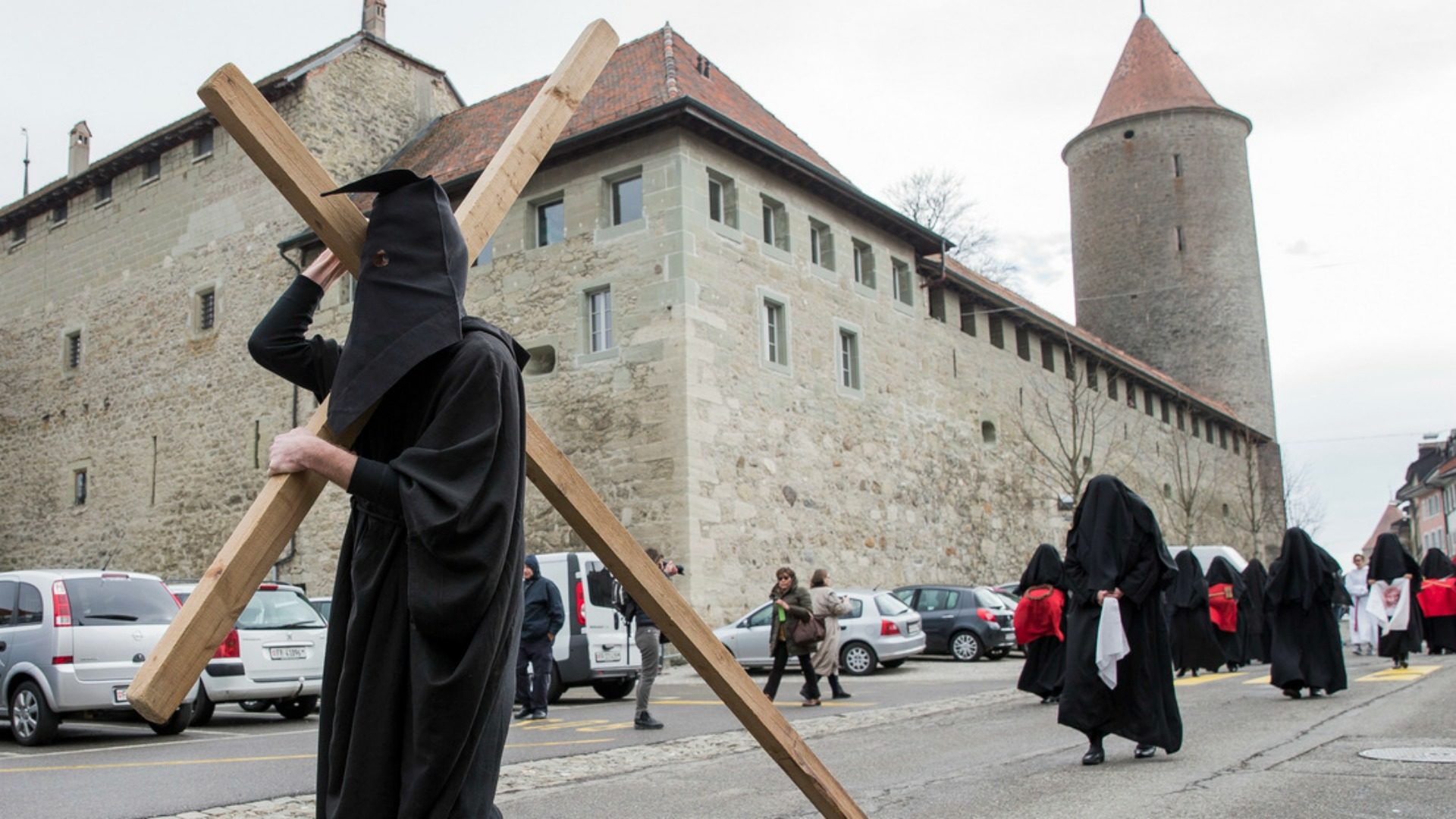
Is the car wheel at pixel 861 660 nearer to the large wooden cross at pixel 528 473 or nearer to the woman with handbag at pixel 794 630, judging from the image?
the woman with handbag at pixel 794 630

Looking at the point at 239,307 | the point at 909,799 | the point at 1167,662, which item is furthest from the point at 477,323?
the point at 239,307

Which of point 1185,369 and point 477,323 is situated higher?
point 1185,369

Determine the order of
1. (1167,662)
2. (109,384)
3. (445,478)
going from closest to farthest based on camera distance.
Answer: (445,478)
(1167,662)
(109,384)

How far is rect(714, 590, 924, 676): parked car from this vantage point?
20.5 meters

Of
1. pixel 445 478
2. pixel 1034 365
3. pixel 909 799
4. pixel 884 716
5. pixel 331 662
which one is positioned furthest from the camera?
pixel 1034 365

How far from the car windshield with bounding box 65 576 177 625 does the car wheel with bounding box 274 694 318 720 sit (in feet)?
7.81

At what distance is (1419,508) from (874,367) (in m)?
74.5

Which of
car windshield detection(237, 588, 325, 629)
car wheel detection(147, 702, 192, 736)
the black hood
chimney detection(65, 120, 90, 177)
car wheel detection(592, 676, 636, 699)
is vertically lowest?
car wheel detection(592, 676, 636, 699)

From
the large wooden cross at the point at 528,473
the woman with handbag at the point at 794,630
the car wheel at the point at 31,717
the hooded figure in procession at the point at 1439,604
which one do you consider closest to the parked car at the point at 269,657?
the car wheel at the point at 31,717

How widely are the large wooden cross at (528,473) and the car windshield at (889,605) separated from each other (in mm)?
17678

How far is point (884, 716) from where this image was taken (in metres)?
12.2

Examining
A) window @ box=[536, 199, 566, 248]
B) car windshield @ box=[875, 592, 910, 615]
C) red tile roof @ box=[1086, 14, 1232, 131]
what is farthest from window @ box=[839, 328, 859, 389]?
red tile roof @ box=[1086, 14, 1232, 131]

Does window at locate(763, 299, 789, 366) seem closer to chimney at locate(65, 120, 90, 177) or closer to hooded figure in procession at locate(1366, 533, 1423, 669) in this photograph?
hooded figure in procession at locate(1366, 533, 1423, 669)

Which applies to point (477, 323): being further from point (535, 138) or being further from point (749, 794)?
point (749, 794)
